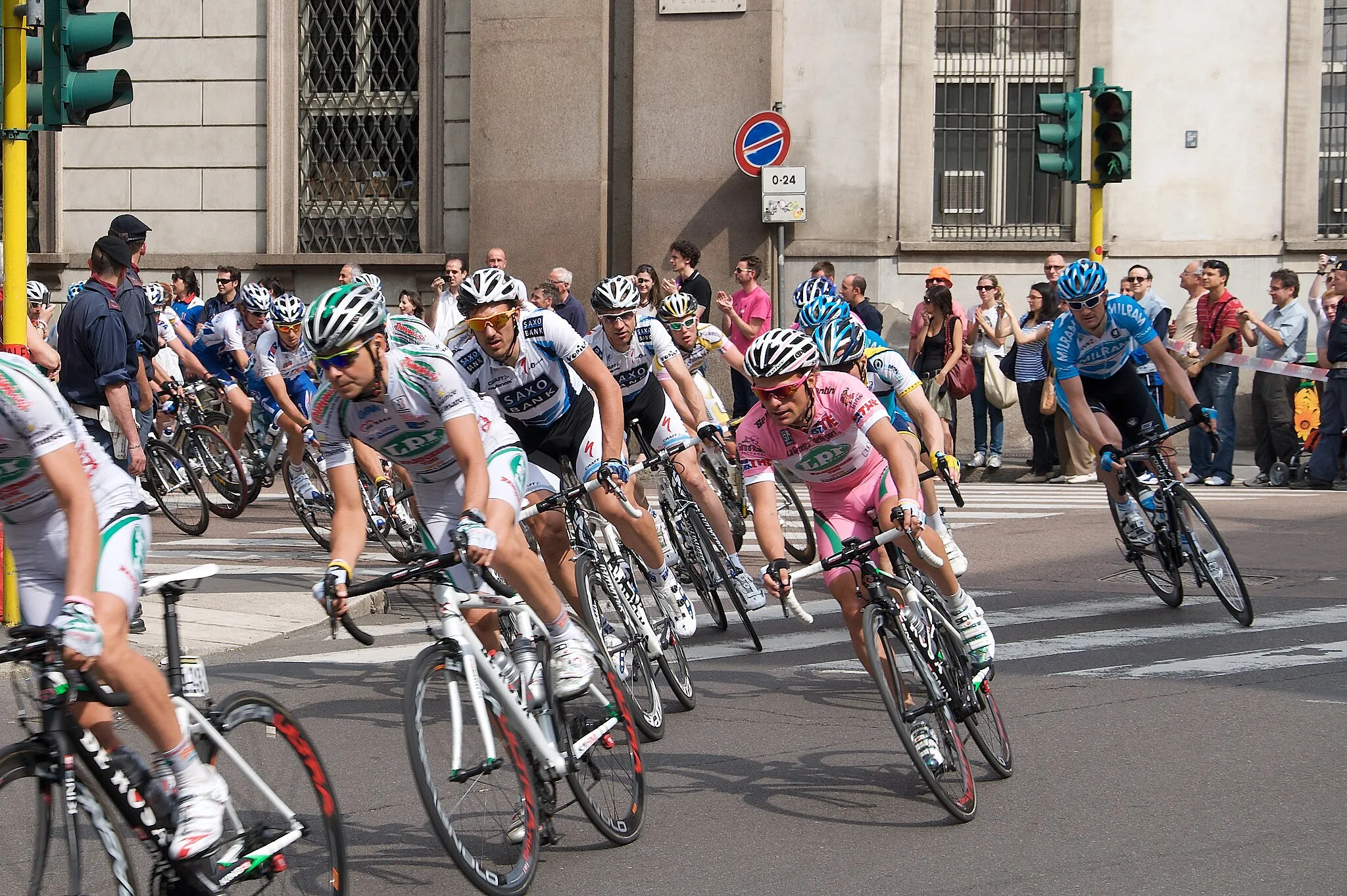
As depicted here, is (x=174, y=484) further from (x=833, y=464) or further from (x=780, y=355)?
(x=780, y=355)

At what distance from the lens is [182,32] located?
71.2 ft

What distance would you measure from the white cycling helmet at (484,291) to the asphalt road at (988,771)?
1958mm

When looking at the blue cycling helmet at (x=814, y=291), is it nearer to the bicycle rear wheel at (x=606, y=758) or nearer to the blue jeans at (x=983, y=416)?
the bicycle rear wheel at (x=606, y=758)

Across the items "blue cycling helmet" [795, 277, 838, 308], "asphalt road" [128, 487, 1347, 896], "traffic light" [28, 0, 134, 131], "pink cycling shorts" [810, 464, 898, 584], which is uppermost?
"traffic light" [28, 0, 134, 131]

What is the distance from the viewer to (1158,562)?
10.1 m

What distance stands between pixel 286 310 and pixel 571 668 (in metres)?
6.58

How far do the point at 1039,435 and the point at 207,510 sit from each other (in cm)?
871

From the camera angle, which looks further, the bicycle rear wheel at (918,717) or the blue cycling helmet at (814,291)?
the blue cycling helmet at (814,291)

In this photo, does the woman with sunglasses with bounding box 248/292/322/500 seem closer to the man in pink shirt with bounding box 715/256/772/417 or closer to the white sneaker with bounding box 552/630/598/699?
the man in pink shirt with bounding box 715/256/772/417

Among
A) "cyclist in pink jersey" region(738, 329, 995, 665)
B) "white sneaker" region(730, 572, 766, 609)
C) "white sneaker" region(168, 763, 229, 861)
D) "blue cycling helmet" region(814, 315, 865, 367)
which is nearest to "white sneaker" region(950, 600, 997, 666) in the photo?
"cyclist in pink jersey" region(738, 329, 995, 665)

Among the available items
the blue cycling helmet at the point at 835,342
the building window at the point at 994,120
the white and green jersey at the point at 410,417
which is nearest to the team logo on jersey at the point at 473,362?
the blue cycling helmet at the point at 835,342

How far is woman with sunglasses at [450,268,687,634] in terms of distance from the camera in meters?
7.32

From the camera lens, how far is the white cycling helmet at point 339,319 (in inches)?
203

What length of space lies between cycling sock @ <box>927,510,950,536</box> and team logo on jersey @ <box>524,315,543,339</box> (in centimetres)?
250
